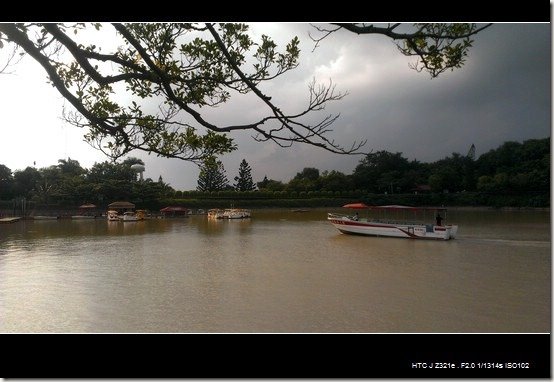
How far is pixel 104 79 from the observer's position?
1.92 metres

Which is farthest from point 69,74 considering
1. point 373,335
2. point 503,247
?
point 503,247

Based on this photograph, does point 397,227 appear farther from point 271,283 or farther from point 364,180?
point 271,283

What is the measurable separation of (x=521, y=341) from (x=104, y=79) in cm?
239

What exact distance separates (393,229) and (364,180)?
2.86 metres

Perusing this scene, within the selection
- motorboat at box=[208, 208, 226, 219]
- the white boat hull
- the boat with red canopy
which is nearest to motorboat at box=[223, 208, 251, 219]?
motorboat at box=[208, 208, 226, 219]

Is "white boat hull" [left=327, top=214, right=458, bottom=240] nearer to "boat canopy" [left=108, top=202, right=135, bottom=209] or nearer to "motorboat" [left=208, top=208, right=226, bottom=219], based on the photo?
"motorboat" [left=208, top=208, right=226, bottom=219]

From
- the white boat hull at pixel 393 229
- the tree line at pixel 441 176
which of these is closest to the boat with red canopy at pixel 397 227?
the white boat hull at pixel 393 229

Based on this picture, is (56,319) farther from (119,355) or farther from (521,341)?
(521,341)

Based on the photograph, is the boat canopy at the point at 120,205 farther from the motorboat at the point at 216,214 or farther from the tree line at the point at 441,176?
the motorboat at the point at 216,214

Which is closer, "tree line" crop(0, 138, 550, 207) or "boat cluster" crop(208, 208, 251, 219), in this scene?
"tree line" crop(0, 138, 550, 207)

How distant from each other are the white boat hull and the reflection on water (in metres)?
0.34

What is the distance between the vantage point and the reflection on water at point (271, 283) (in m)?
3.25

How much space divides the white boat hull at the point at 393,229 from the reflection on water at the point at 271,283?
1.12 feet

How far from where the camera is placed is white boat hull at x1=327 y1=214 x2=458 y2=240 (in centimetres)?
926
